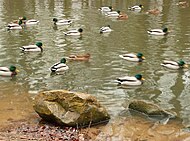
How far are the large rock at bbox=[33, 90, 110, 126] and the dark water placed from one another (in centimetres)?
112

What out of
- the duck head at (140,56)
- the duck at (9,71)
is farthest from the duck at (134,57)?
the duck at (9,71)

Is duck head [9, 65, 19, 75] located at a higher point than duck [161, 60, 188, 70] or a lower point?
higher

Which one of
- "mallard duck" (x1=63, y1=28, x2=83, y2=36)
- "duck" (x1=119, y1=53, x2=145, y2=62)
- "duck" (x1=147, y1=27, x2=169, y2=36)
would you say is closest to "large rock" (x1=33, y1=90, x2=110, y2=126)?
"duck" (x1=119, y1=53, x2=145, y2=62)

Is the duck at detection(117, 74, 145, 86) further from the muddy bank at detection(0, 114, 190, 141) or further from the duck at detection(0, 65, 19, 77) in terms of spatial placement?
the duck at detection(0, 65, 19, 77)

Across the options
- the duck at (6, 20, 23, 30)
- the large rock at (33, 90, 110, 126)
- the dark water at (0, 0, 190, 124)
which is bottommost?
the dark water at (0, 0, 190, 124)

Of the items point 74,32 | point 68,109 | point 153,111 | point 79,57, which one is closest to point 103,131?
point 68,109

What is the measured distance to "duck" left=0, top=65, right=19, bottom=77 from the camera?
56.4ft

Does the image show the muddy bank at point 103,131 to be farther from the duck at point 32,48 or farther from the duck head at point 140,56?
the duck at point 32,48

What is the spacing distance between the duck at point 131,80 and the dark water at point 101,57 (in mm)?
193

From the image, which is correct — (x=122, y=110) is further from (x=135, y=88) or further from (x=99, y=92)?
(x=135, y=88)

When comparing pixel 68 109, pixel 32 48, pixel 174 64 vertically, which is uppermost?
pixel 68 109

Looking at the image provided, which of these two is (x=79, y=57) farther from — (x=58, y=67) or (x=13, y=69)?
(x=13, y=69)

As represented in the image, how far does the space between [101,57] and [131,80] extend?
4230mm

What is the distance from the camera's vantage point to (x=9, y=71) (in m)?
17.2
